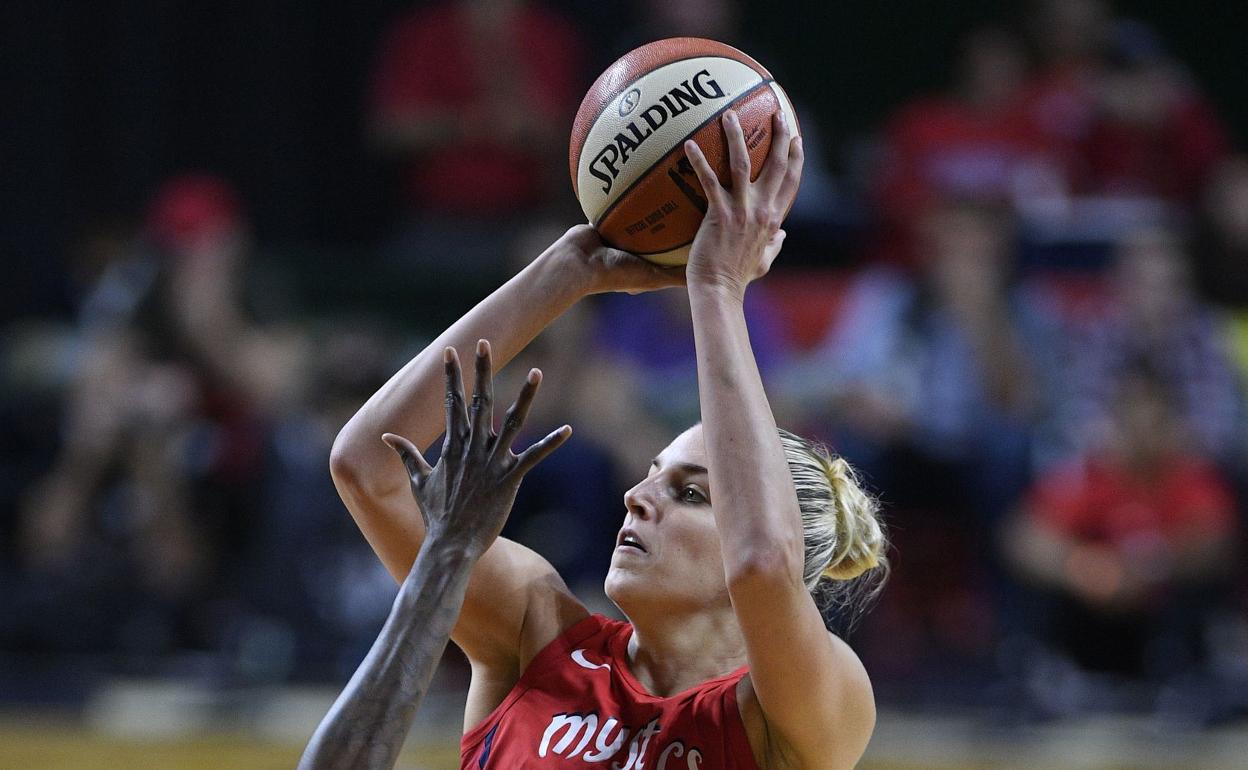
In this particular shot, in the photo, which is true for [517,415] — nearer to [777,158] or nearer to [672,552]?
[672,552]

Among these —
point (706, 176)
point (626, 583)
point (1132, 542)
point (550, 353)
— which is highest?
point (706, 176)

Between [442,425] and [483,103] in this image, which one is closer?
[442,425]

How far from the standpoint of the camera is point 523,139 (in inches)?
340

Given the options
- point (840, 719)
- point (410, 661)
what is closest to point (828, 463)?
point (840, 719)

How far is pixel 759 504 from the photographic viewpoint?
2.37m

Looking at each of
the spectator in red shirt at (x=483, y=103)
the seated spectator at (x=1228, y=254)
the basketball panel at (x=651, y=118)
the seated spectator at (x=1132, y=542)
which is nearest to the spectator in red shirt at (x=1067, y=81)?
the seated spectator at (x=1228, y=254)

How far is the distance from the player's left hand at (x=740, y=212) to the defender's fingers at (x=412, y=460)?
0.51m

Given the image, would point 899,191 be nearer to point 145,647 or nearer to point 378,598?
point 378,598

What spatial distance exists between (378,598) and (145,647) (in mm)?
1104

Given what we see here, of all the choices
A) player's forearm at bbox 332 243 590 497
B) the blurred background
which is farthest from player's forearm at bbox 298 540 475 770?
the blurred background

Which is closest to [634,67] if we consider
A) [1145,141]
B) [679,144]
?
[679,144]

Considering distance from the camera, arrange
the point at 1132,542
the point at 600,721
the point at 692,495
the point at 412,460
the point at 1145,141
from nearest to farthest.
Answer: the point at 412,460 < the point at 600,721 < the point at 692,495 < the point at 1132,542 < the point at 1145,141

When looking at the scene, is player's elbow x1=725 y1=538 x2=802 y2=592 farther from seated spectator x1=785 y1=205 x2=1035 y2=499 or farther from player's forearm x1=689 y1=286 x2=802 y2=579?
seated spectator x1=785 y1=205 x2=1035 y2=499

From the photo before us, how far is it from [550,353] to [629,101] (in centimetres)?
413
